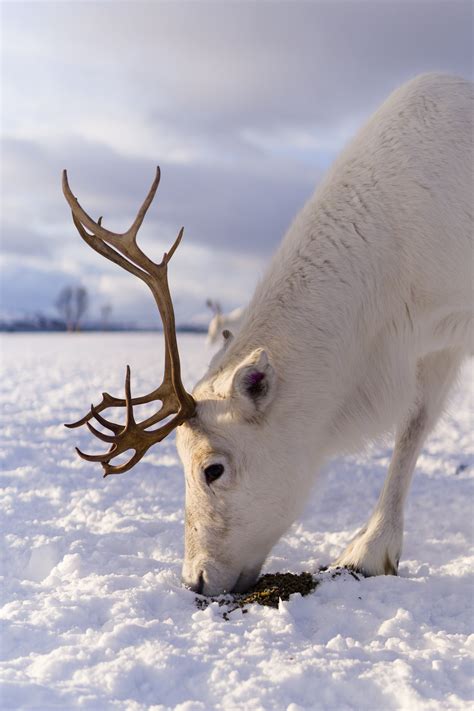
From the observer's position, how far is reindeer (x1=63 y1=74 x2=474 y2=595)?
3828mm

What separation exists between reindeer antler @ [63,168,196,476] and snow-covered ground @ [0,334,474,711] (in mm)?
733

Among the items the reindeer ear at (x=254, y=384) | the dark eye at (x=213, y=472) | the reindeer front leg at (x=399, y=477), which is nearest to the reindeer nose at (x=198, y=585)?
the dark eye at (x=213, y=472)

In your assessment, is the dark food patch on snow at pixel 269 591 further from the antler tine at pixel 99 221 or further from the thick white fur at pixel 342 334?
the antler tine at pixel 99 221

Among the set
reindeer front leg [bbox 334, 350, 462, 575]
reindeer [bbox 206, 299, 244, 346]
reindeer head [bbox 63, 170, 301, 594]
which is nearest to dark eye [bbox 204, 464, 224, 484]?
reindeer head [bbox 63, 170, 301, 594]

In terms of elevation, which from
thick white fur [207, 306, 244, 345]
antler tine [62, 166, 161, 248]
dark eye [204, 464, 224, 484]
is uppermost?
thick white fur [207, 306, 244, 345]

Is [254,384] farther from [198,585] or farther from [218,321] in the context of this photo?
[218,321]

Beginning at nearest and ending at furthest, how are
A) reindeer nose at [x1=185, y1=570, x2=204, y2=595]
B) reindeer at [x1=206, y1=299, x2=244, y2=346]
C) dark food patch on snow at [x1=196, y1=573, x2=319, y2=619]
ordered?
dark food patch on snow at [x1=196, y1=573, x2=319, y2=619], reindeer nose at [x1=185, y1=570, x2=204, y2=595], reindeer at [x1=206, y1=299, x2=244, y2=346]

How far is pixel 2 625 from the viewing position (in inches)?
130

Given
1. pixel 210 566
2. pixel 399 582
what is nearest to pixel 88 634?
pixel 210 566

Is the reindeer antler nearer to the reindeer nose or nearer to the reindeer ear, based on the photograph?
the reindeer ear

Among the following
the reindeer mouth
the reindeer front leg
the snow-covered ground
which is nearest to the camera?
the snow-covered ground

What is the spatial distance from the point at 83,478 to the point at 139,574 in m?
2.35

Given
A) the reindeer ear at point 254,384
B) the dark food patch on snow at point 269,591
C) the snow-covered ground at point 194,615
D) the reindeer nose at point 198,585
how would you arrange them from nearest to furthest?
the snow-covered ground at point 194,615 < the reindeer ear at point 254,384 < the dark food patch on snow at point 269,591 < the reindeer nose at point 198,585

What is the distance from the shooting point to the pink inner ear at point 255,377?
11.9 ft
